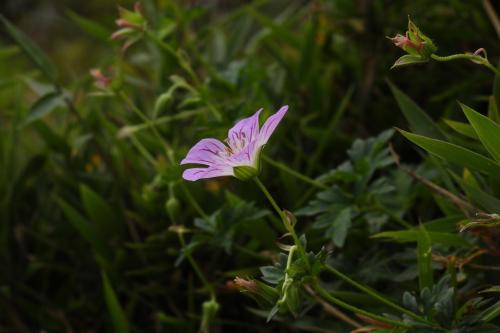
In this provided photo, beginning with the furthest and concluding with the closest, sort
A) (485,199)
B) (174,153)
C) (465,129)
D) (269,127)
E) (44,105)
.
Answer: (44,105) < (174,153) < (465,129) < (485,199) < (269,127)

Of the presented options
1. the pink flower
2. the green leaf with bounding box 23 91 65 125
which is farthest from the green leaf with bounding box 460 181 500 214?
the green leaf with bounding box 23 91 65 125

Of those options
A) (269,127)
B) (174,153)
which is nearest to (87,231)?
(174,153)

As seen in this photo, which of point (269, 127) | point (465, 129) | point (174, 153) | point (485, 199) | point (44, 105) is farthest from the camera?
point (44, 105)

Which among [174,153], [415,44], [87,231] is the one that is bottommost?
[87,231]

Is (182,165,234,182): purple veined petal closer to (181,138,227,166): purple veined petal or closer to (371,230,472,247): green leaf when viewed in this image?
(181,138,227,166): purple veined petal

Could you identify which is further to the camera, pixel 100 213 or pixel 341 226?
pixel 100 213

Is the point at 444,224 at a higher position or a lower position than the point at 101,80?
lower

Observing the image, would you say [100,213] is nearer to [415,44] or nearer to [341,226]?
[341,226]

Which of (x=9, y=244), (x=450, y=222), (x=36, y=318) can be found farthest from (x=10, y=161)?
(x=450, y=222)
